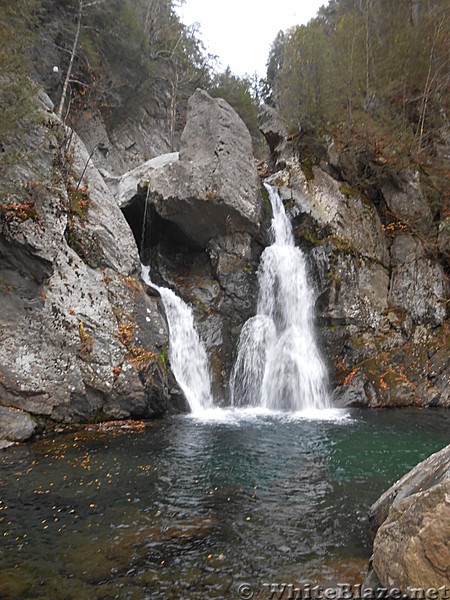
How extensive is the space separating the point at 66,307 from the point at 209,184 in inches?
275

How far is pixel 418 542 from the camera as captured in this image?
8.75 ft

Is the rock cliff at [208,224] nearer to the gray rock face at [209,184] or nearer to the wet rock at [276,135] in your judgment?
the gray rock face at [209,184]

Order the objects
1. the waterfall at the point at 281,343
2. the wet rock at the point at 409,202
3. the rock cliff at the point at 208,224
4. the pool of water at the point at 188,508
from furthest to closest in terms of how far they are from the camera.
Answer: the wet rock at the point at 409,202
the rock cliff at the point at 208,224
the waterfall at the point at 281,343
the pool of water at the point at 188,508

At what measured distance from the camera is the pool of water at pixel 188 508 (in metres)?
3.51

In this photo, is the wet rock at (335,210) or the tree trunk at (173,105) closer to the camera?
the wet rock at (335,210)

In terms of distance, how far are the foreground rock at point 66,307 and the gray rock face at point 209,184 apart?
10.3 feet

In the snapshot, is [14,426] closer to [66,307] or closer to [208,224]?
[66,307]

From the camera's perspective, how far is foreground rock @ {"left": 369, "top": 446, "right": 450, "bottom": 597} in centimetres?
255

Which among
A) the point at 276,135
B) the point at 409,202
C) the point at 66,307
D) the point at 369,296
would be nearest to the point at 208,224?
the point at 369,296

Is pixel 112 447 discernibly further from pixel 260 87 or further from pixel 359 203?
pixel 260 87

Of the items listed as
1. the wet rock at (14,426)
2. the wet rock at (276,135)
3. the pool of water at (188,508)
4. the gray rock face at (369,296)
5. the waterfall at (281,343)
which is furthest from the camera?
the wet rock at (276,135)

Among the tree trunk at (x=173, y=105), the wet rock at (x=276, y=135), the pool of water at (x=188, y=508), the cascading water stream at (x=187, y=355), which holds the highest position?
the tree trunk at (x=173, y=105)

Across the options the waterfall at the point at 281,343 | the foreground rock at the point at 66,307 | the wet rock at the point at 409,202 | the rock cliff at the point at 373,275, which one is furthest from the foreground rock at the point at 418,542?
the wet rock at the point at 409,202

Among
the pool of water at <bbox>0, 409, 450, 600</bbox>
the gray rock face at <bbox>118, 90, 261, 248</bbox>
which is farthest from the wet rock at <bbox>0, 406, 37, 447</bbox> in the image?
the gray rock face at <bbox>118, 90, 261, 248</bbox>
